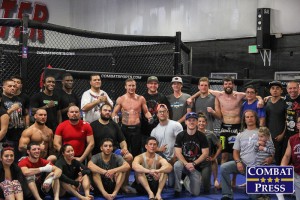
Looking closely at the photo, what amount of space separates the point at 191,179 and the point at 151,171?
717 mm

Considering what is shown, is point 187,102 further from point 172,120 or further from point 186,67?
point 186,67

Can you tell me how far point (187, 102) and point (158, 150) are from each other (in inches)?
37.4

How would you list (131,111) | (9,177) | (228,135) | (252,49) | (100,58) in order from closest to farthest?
(9,177) → (131,111) → (228,135) → (252,49) → (100,58)

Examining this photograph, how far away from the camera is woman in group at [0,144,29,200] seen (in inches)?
215

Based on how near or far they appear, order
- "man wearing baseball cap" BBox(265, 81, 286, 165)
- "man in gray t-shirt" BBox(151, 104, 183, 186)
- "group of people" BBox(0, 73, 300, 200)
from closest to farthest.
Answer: "group of people" BBox(0, 73, 300, 200) → "man wearing baseball cap" BBox(265, 81, 286, 165) → "man in gray t-shirt" BBox(151, 104, 183, 186)

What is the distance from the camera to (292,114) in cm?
658

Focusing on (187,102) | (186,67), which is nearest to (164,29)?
(186,67)

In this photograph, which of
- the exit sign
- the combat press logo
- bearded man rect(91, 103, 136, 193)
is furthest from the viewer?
the exit sign

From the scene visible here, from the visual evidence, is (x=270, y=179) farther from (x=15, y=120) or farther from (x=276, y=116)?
(x=15, y=120)

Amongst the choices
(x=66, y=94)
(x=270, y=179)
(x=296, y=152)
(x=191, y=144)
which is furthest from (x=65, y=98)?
(x=270, y=179)

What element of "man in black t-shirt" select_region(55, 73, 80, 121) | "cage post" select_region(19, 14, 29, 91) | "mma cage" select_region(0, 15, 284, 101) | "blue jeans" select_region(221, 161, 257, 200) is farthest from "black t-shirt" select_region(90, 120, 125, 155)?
"mma cage" select_region(0, 15, 284, 101)

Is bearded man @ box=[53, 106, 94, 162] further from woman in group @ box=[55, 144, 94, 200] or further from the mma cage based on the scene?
the mma cage

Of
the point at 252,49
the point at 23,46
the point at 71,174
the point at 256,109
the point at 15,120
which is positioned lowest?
the point at 71,174

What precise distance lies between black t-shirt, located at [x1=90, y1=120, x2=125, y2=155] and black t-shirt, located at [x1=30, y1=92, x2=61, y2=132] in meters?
0.55
